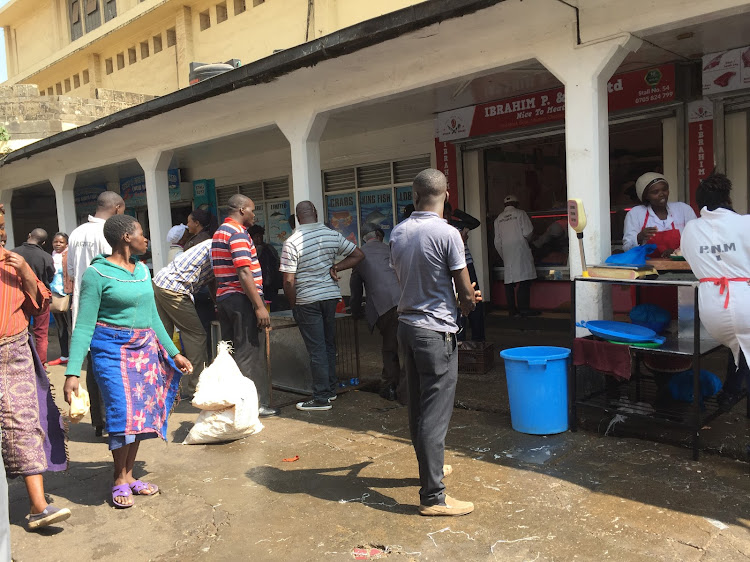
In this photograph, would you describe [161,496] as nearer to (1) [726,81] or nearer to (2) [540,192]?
(1) [726,81]

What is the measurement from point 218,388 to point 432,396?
6.69 feet

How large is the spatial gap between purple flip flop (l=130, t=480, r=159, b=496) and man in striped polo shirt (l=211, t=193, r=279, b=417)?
5.10ft

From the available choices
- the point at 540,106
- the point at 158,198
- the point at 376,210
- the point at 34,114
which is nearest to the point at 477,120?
the point at 540,106

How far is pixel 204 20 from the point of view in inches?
637

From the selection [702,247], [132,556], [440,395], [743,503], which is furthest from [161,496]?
[702,247]

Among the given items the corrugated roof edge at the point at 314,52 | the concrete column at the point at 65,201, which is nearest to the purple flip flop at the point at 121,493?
the corrugated roof edge at the point at 314,52

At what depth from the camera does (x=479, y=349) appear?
6672mm

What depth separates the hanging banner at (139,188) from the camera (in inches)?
572

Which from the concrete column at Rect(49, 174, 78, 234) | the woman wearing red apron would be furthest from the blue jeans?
the concrete column at Rect(49, 174, 78, 234)

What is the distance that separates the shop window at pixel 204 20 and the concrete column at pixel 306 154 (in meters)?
10.1

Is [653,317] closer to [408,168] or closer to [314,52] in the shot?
[314,52]

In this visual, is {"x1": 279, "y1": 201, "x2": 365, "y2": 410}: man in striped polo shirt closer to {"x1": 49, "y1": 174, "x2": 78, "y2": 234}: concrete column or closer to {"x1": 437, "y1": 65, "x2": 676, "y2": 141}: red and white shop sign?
{"x1": 437, "y1": 65, "x2": 676, "y2": 141}: red and white shop sign

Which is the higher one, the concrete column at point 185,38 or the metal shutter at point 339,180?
the concrete column at point 185,38

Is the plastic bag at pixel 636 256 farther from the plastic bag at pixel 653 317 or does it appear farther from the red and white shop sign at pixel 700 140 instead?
the red and white shop sign at pixel 700 140
